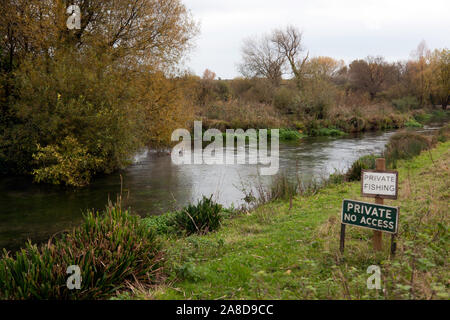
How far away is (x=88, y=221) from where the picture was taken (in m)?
5.28

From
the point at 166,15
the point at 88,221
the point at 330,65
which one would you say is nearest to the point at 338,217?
the point at 88,221

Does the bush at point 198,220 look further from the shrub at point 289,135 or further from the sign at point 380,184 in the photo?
the shrub at point 289,135

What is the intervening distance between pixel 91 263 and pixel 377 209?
12.1ft

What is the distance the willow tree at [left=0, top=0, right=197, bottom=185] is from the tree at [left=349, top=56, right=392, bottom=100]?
4631 centimetres

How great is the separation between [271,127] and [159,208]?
20739mm

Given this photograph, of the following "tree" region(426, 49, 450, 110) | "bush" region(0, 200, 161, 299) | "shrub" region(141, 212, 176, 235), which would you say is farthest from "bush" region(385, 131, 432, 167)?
"tree" region(426, 49, 450, 110)

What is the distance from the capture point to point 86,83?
526 inches

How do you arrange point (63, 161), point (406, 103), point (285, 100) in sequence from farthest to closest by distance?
1. point (406, 103)
2. point (285, 100)
3. point (63, 161)

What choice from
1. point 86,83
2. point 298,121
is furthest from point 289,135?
point 86,83

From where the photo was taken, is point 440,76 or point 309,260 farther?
point 440,76

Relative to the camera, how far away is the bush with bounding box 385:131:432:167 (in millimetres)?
15289

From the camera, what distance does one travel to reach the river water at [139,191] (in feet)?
31.4

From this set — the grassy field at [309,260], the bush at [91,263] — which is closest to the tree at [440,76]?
the grassy field at [309,260]

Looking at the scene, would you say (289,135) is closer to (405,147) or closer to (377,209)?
(405,147)
